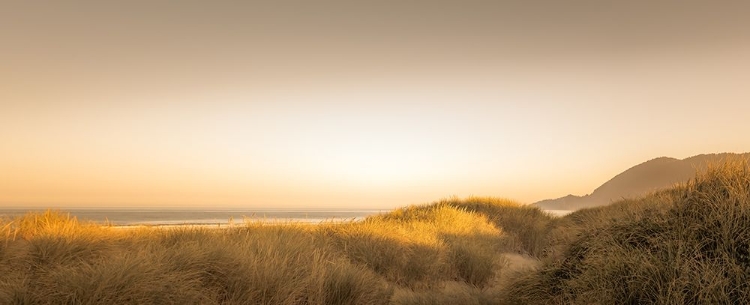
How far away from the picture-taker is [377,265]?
8.70m

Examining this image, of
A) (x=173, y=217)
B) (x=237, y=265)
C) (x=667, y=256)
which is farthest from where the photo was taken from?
(x=173, y=217)

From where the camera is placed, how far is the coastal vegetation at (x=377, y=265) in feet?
16.1

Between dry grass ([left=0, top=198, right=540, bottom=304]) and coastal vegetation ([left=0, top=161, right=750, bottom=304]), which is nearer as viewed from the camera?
coastal vegetation ([left=0, top=161, right=750, bottom=304])

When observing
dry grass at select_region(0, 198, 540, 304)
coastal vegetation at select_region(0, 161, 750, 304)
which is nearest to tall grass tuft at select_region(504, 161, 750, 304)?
coastal vegetation at select_region(0, 161, 750, 304)

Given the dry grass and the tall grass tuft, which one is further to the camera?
the dry grass

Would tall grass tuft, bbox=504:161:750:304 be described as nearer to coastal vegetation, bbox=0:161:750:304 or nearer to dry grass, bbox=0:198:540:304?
coastal vegetation, bbox=0:161:750:304

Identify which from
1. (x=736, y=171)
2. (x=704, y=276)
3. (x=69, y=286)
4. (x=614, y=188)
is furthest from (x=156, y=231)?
(x=614, y=188)

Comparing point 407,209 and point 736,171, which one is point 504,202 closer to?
point 407,209

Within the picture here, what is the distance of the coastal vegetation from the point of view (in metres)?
4.91

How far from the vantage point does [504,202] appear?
20406mm

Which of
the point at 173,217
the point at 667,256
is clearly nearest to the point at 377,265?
the point at 667,256

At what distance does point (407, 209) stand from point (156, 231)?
979cm

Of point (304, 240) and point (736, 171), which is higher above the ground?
point (736, 171)

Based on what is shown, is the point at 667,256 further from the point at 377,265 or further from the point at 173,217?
the point at 173,217
